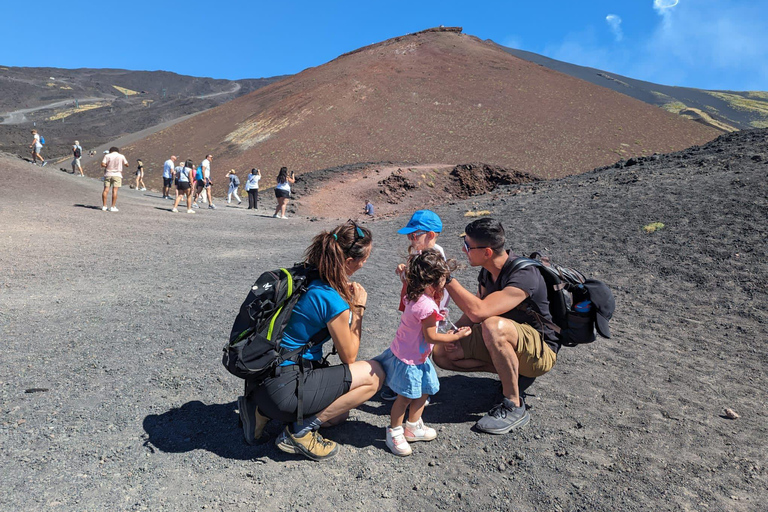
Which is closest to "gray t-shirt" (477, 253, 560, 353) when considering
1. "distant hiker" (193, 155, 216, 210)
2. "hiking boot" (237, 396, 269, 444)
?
"hiking boot" (237, 396, 269, 444)

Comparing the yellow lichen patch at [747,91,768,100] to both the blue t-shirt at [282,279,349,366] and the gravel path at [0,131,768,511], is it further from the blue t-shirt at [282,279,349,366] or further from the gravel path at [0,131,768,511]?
the blue t-shirt at [282,279,349,366]

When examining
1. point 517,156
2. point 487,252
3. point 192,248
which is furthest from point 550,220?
point 517,156

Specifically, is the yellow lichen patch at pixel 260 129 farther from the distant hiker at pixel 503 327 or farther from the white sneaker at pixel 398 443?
the white sneaker at pixel 398 443

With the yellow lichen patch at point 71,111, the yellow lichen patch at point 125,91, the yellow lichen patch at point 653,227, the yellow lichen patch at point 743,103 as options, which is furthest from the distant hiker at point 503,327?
the yellow lichen patch at point 743,103

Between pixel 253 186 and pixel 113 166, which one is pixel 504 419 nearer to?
pixel 113 166

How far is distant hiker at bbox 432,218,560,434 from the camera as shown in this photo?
11.1ft

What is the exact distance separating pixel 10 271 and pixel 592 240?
981 cm

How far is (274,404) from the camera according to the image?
283 centimetres

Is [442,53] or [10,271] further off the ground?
[442,53]

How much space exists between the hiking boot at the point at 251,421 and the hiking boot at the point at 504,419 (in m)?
1.50

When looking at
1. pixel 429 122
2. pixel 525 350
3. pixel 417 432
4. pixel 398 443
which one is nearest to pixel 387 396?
pixel 417 432

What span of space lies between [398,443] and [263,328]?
116cm

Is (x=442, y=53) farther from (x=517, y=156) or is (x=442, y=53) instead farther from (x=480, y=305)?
(x=480, y=305)

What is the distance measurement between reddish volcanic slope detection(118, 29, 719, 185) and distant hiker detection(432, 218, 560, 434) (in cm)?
2949
